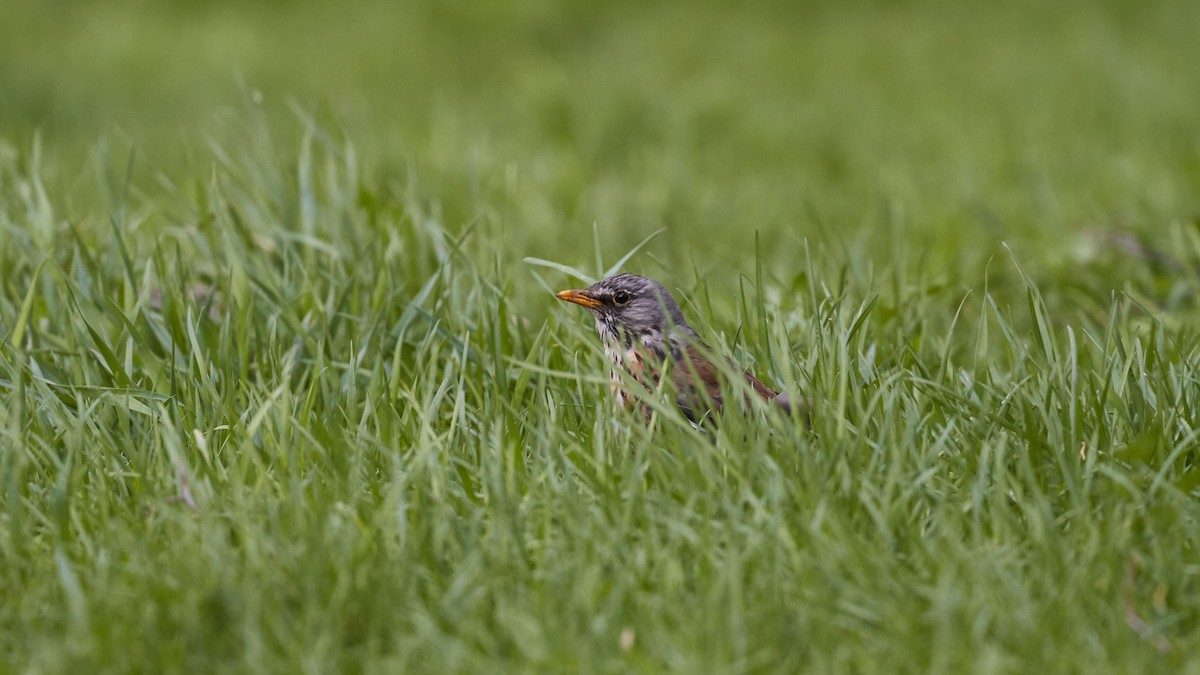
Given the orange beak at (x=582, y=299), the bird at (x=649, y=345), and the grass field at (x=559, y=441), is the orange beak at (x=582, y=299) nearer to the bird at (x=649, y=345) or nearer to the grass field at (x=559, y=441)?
the bird at (x=649, y=345)

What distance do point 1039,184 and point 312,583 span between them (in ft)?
17.9

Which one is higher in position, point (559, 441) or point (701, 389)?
point (701, 389)

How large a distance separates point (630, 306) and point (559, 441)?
31.2 inches

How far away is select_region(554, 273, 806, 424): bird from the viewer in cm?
352

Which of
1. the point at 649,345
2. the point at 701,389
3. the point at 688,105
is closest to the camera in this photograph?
the point at 701,389

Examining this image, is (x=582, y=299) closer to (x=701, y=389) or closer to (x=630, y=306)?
(x=630, y=306)

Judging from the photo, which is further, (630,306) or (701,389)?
(630,306)

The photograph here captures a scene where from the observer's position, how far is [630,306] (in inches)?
158

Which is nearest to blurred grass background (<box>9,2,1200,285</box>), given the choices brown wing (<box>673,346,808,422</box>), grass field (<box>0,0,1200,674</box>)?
grass field (<box>0,0,1200,674</box>)

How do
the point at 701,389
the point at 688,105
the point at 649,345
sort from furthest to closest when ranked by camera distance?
the point at 688,105
the point at 649,345
the point at 701,389

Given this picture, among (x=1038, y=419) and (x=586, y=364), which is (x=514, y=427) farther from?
(x=1038, y=419)

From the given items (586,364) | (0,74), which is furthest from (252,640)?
(0,74)

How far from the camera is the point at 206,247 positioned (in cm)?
458

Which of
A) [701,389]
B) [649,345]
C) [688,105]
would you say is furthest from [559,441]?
[688,105]
